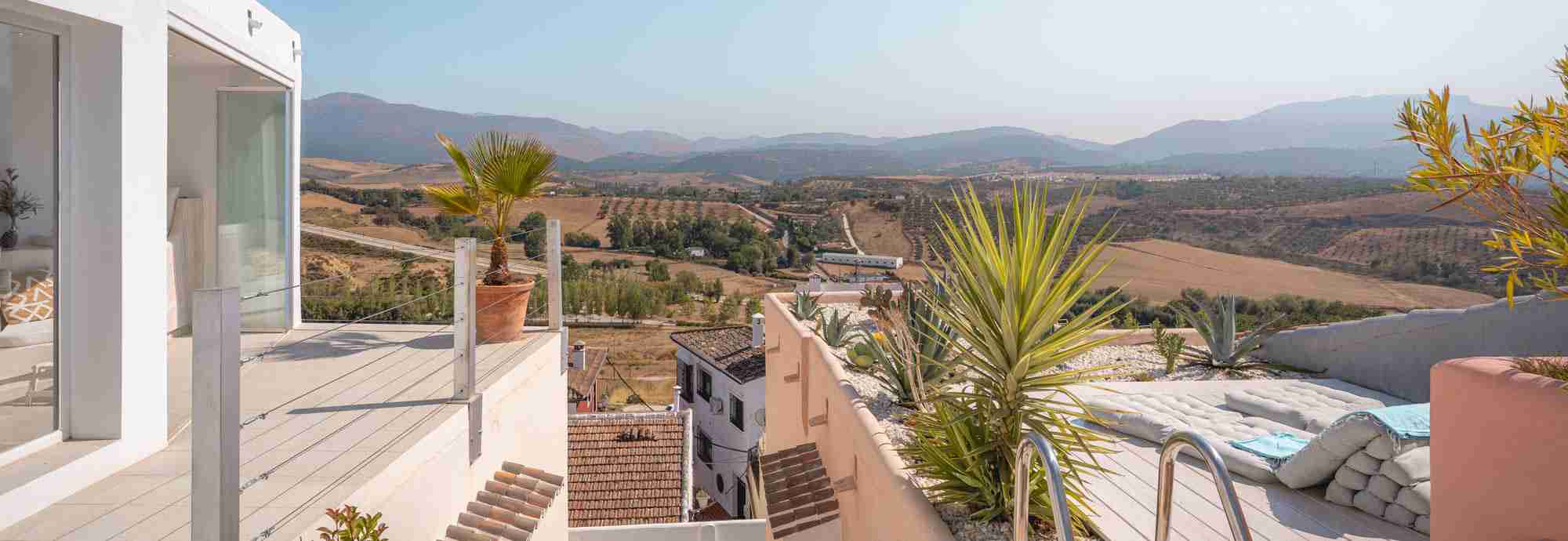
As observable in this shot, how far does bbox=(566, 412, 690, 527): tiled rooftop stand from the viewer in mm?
12430

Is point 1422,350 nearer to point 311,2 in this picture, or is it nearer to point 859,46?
point 859,46

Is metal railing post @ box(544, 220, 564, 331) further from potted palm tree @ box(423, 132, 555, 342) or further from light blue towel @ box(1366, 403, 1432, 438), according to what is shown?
light blue towel @ box(1366, 403, 1432, 438)

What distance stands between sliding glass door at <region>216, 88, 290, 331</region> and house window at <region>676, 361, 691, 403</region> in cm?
1582

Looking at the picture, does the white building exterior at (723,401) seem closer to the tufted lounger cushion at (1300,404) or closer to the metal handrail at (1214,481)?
the tufted lounger cushion at (1300,404)

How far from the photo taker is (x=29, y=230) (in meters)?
3.28

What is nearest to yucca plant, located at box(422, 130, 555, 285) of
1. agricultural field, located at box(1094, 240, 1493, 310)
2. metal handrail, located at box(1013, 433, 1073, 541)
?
metal handrail, located at box(1013, 433, 1073, 541)

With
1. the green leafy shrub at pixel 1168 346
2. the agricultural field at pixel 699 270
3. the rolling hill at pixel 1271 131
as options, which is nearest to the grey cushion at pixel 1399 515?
the green leafy shrub at pixel 1168 346

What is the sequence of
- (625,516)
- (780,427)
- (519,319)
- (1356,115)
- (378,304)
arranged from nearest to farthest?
1. (519,319)
2. (780,427)
3. (378,304)
4. (625,516)
5. (1356,115)

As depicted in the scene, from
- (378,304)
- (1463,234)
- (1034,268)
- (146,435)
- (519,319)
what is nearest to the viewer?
(1034,268)

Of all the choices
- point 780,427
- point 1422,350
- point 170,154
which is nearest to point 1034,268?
point 1422,350

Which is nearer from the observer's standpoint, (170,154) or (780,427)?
(170,154)

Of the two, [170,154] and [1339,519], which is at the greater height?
[170,154]

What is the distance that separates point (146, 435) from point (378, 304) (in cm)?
716

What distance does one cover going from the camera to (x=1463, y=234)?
19.6 meters
